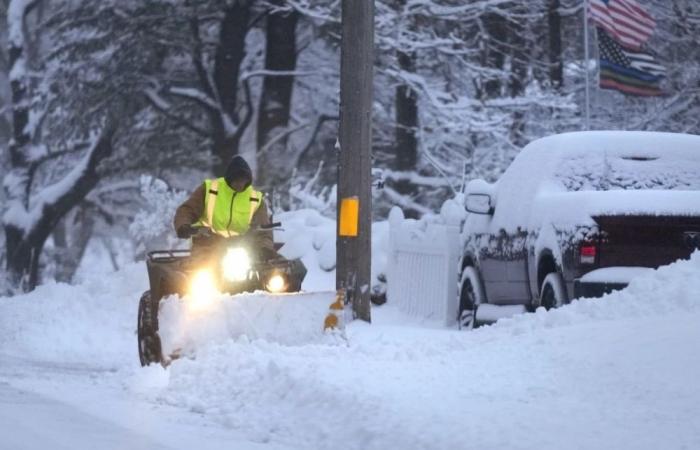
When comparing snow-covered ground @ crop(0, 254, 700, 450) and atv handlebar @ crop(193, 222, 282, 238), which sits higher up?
atv handlebar @ crop(193, 222, 282, 238)

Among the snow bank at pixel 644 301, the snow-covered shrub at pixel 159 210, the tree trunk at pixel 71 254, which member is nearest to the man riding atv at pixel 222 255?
the snow bank at pixel 644 301

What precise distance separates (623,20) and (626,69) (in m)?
0.77

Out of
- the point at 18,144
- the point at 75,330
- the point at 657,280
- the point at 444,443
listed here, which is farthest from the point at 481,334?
the point at 18,144

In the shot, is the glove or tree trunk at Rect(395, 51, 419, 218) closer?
the glove

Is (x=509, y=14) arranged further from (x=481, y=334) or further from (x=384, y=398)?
(x=384, y=398)

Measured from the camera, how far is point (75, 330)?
1617 cm

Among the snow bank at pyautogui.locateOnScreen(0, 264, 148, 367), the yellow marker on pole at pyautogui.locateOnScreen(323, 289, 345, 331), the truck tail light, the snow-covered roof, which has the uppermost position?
the snow-covered roof

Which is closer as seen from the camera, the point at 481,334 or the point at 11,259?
the point at 481,334

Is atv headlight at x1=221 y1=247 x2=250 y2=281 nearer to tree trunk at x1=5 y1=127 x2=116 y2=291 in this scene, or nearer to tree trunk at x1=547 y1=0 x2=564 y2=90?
tree trunk at x1=547 y1=0 x2=564 y2=90

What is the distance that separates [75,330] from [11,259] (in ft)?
56.8

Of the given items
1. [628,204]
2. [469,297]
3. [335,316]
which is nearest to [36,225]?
[469,297]

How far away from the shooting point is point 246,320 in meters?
10.3

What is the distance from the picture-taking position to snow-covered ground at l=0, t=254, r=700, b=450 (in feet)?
23.0

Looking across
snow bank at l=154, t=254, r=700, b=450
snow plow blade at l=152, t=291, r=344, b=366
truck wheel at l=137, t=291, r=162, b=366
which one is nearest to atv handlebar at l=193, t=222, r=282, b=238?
snow plow blade at l=152, t=291, r=344, b=366
